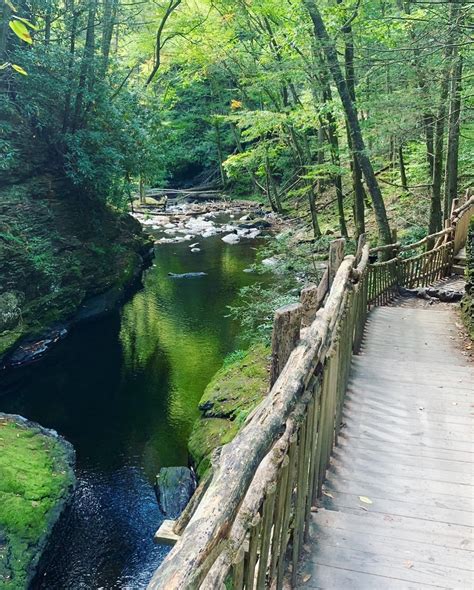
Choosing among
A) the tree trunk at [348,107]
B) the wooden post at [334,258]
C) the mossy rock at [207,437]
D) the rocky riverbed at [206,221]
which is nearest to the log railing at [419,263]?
the tree trunk at [348,107]

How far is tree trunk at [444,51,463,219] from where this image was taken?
10.5 metres

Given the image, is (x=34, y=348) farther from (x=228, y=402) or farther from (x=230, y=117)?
(x=230, y=117)

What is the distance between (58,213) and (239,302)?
20.2ft

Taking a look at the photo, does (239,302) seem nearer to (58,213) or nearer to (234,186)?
(58,213)

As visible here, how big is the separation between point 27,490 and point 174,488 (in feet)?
6.29

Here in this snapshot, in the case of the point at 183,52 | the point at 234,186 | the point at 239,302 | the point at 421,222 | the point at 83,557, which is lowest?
the point at 83,557

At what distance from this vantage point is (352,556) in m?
2.99

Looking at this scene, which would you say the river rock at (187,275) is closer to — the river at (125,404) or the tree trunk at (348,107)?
the river at (125,404)

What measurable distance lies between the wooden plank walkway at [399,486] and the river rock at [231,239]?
1604cm

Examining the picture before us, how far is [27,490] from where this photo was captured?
6207 millimetres

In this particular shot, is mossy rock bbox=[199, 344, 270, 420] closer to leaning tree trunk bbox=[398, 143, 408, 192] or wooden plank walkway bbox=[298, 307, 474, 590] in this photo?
wooden plank walkway bbox=[298, 307, 474, 590]

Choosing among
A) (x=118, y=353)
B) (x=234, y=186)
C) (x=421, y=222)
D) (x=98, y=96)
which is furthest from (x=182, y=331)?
(x=234, y=186)

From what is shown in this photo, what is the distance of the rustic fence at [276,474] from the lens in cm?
164

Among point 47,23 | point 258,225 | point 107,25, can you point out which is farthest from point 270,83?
point 258,225
